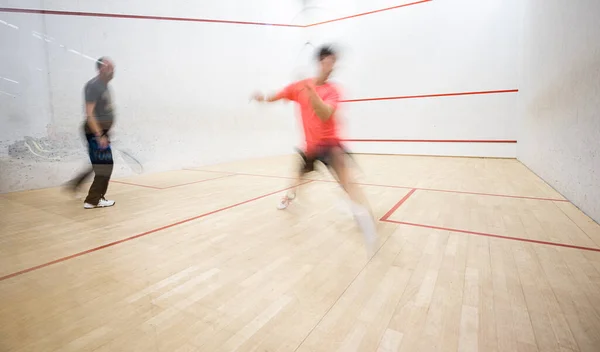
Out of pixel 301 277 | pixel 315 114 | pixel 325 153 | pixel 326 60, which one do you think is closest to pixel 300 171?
pixel 325 153

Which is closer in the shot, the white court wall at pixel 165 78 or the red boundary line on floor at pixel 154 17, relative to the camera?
the red boundary line on floor at pixel 154 17

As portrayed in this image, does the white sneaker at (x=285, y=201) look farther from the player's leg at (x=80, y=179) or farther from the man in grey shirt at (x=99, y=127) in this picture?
the player's leg at (x=80, y=179)

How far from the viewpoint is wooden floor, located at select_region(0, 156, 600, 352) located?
771 millimetres

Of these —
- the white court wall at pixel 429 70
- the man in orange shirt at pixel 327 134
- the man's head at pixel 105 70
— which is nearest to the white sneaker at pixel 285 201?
the man in orange shirt at pixel 327 134

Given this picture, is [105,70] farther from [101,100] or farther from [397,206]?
[397,206]

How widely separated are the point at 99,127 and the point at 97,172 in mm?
327

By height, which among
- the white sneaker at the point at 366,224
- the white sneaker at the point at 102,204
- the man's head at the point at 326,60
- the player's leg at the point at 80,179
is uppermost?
the man's head at the point at 326,60

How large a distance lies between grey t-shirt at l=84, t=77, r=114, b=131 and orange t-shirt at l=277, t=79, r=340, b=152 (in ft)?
4.18

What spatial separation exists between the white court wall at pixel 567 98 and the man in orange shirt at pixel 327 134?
123cm

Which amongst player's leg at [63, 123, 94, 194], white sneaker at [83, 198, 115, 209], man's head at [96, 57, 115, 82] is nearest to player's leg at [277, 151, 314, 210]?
white sneaker at [83, 198, 115, 209]

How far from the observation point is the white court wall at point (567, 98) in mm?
1646

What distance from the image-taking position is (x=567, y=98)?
2.06 metres

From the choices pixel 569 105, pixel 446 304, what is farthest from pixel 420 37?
pixel 446 304

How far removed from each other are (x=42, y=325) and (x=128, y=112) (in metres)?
2.69
